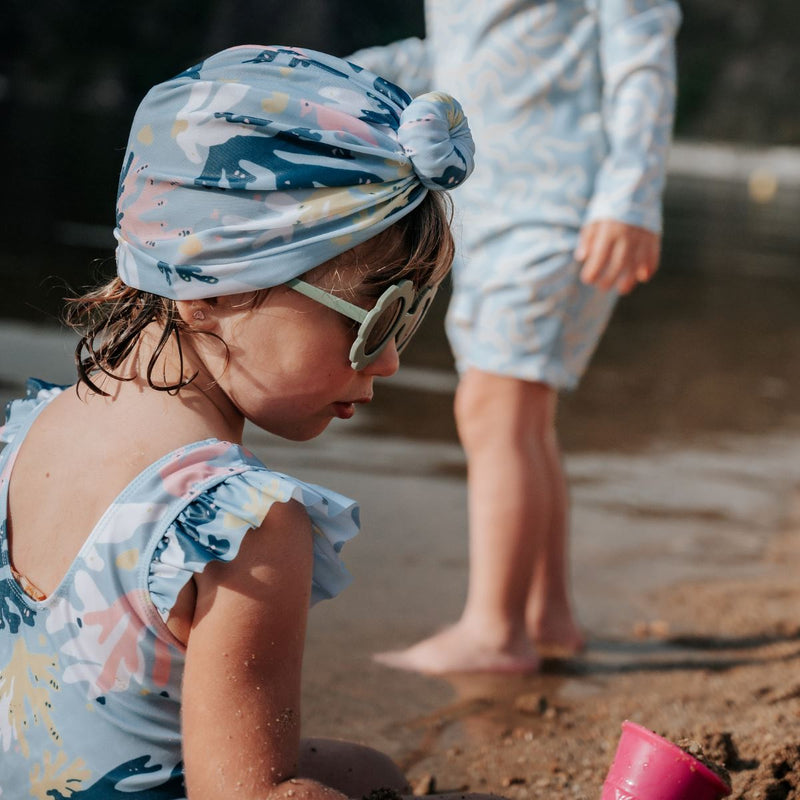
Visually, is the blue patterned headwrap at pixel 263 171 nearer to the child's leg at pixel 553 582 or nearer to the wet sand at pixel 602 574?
the wet sand at pixel 602 574

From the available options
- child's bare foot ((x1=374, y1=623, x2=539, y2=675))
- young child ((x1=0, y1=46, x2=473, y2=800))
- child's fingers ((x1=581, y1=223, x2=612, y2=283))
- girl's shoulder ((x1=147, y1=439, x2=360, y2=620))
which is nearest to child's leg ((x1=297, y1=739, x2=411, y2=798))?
young child ((x1=0, y1=46, x2=473, y2=800))

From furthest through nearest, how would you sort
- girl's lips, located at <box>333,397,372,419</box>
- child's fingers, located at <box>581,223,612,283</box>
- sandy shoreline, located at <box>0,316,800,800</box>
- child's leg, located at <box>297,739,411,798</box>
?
child's fingers, located at <box>581,223,612,283</box>
sandy shoreline, located at <box>0,316,800,800</box>
child's leg, located at <box>297,739,411,798</box>
girl's lips, located at <box>333,397,372,419</box>

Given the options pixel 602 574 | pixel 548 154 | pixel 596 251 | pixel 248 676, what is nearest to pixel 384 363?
pixel 248 676

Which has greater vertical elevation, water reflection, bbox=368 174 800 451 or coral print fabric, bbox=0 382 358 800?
coral print fabric, bbox=0 382 358 800

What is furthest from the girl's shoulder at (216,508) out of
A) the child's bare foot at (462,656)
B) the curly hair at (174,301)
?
the child's bare foot at (462,656)

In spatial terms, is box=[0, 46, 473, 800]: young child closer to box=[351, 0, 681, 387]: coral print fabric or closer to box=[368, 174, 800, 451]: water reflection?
box=[351, 0, 681, 387]: coral print fabric

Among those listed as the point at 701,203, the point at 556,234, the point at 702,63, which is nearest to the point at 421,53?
the point at 556,234

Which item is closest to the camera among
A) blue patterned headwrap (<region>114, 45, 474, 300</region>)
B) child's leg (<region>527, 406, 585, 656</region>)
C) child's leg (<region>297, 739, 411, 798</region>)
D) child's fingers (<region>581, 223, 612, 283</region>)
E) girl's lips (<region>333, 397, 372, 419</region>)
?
blue patterned headwrap (<region>114, 45, 474, 300</region>)

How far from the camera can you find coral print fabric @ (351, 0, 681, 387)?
2484 millimetres

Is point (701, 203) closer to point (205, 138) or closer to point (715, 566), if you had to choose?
point (715, 566)

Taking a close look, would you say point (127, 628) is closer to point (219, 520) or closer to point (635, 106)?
point (219, 520)

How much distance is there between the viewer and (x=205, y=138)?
1.29m

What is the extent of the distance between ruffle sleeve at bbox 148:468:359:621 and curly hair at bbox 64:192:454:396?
0.17 metres

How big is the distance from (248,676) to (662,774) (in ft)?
1.44
